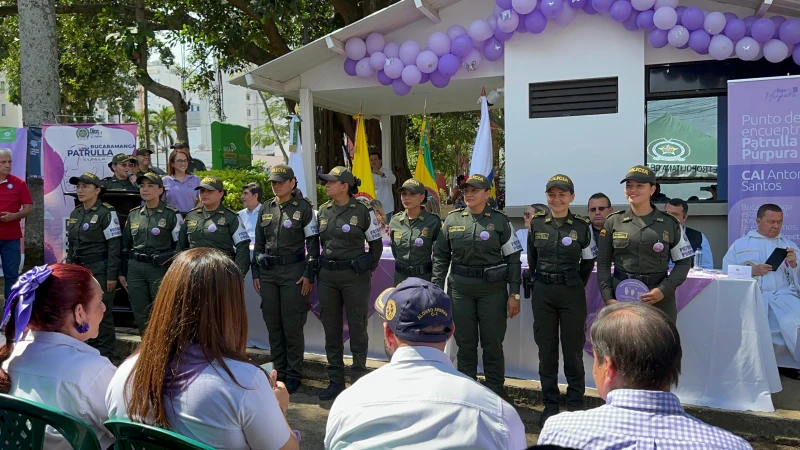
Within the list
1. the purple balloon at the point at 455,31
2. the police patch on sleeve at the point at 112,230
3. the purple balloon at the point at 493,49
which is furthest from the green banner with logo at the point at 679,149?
the police patch on sleeve at the point at 112,230

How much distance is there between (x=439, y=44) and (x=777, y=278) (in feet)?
15.2

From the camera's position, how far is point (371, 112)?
11602mm

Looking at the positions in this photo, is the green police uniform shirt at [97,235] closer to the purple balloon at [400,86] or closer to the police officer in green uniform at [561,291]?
the purple balloon at [400,86]

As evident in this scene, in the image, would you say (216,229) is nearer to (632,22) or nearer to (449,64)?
(449,64)

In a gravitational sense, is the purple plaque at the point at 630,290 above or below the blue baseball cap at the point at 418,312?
below

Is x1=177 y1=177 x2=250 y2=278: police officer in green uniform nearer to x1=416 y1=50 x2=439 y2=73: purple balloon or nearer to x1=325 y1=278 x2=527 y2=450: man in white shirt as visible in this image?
x1=416 y1=50 x2=439 y2=73: purple balloon

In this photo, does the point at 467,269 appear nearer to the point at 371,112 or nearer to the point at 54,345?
the point at 54,345

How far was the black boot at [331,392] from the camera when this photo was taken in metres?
5.63

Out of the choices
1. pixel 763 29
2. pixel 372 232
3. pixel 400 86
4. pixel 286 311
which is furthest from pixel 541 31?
pixel 286 311

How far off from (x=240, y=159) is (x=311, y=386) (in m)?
8.31

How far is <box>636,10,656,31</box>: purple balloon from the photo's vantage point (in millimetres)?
7254

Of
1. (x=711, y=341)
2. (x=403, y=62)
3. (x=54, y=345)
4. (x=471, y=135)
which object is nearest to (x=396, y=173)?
(x=403, y=62)

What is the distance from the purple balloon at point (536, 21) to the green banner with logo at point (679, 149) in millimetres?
1764

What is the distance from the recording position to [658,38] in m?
7.35
